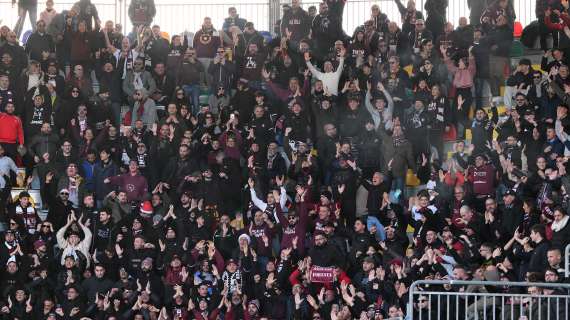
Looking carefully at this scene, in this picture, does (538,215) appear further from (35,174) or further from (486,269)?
(35,174)

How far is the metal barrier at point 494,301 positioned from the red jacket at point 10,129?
10.8 m

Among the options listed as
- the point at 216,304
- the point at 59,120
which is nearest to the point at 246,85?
the point at 59,120

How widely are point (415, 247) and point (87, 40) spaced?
1018 centimetres

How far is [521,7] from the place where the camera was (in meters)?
36.5

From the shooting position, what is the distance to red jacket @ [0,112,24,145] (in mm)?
32375

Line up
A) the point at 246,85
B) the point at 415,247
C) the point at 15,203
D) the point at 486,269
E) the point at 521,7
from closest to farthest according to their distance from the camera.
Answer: the point at 486,269 < the point at 415,247 < the point at 15,203 < the point at 246,85 < the point at 521,7

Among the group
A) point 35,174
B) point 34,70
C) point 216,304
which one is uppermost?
point 34,70

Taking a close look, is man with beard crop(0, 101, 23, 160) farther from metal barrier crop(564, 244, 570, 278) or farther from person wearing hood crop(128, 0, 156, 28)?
metal barrier crop(564, 244, 570, 278)

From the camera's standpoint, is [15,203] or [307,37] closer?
[15,203]

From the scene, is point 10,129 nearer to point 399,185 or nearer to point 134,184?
point 134,184

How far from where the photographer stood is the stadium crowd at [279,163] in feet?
91.8

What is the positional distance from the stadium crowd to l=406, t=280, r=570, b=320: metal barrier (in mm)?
796

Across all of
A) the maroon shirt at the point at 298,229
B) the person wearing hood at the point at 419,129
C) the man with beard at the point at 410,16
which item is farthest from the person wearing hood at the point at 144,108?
the person wearing hood at the point at 419,129

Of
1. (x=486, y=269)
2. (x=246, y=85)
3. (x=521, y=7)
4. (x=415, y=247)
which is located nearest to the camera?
(x=486, y=269)
